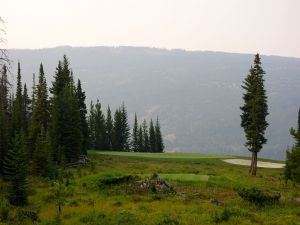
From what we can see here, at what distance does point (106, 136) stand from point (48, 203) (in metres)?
89.8

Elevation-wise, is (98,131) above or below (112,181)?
above

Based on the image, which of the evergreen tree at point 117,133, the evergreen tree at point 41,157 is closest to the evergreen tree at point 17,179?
the evergreen tree at point 41,157

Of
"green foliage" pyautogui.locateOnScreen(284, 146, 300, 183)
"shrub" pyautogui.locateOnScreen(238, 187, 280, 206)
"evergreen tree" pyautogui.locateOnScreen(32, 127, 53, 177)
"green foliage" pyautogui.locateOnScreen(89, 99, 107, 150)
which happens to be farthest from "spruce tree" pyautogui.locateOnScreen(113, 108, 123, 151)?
"shrub" pyautogui.locateOnScreen(238, 187, 280, 206)

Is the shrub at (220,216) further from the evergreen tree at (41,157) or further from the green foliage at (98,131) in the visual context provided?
the green foliage at (98,131)

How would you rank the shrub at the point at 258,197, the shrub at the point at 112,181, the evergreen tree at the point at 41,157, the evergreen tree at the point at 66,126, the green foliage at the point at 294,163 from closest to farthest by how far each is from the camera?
the shrub at the point at 258,197 → the green foliage at the point at 294,163 → the shrub at the point at 112,181 → the evergreen tree at the point at 41,157 → the evergreen tree at the point at 66,126

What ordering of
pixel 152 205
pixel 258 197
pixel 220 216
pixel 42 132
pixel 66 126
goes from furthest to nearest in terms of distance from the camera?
pixel 66 126, pixel 42 132, pixel 258 197, pixel 152 205, pixel 220 216

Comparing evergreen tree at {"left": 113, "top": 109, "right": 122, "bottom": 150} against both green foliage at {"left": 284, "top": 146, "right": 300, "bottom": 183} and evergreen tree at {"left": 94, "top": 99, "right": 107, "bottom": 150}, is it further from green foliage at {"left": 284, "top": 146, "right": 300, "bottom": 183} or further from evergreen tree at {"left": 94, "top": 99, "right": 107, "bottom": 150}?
green foliage at {"left": 284, "top": 146, "right": 300, "bottom": 183}

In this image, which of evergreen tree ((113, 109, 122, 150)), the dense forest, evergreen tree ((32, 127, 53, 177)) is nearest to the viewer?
the dense forest

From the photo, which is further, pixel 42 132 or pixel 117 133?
pixel 117 133

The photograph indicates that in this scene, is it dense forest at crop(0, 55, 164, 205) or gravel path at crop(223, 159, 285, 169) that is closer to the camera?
dense forest at crop(0, 55, 164, 205)

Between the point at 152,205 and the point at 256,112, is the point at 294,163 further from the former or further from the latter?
the point at 256,112

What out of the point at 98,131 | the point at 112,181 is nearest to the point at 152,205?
the point at 112,181

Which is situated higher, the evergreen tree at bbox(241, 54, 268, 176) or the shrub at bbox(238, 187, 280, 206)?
the evergreen tree at bbox(241, 54, 268, 176)

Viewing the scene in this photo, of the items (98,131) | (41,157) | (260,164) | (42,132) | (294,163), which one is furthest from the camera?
(98,131)
